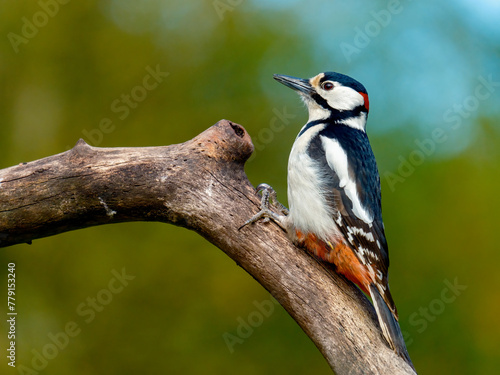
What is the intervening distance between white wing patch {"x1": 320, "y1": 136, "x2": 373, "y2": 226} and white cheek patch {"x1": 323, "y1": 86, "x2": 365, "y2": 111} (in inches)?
15.1

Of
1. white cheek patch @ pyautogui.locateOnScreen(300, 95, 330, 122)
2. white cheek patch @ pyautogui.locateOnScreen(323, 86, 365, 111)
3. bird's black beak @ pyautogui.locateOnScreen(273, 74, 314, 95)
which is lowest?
white cheek patch @ pyautogui.locateOnScreen(300, 95, 330, 122)

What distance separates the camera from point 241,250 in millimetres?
2729

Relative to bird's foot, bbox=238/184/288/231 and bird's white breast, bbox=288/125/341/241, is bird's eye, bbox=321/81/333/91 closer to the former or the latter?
bird's white breast, bbox=288/125/341/241

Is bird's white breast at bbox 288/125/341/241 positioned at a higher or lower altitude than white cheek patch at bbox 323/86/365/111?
lower

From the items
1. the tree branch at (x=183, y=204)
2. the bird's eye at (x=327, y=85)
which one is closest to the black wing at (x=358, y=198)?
the tree branch at (x=183, y=204)

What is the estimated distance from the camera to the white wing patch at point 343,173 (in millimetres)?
2784

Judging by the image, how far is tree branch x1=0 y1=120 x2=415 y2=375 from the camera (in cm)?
268

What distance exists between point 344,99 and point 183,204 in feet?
3.99

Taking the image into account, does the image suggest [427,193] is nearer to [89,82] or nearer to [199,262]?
[199,262]

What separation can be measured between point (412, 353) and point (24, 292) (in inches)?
178

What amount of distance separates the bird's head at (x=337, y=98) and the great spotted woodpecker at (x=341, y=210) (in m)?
0.15

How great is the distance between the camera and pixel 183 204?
8.95 ft

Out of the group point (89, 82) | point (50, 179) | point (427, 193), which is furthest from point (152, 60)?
point (50, 179)

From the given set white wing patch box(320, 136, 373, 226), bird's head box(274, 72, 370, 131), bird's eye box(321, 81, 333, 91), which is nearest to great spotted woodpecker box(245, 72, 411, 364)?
white wing patch box(320, 136, 373, 226)
